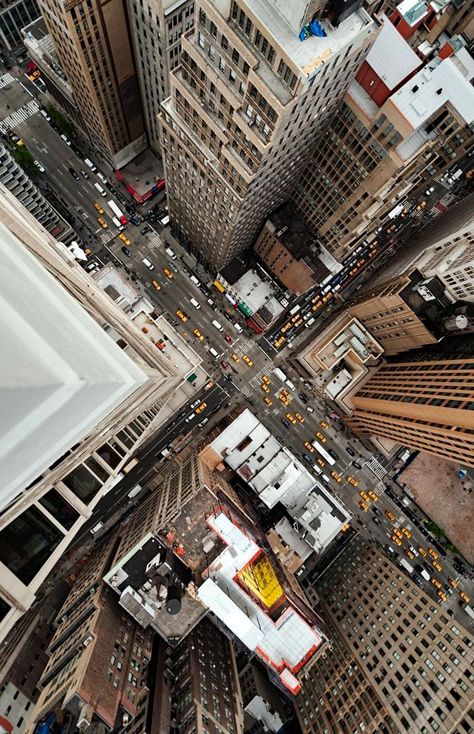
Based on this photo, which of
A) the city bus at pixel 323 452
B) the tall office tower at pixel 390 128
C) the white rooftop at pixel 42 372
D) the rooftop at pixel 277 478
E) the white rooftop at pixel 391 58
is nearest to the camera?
the white rooftop at pixel 42 372

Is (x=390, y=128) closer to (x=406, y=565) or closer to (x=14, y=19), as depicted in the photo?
(x=14, y=19)

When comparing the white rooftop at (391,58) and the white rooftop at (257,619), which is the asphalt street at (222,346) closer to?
the white rooftop at (257,619)

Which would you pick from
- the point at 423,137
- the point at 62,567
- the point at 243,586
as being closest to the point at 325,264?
the point at 423,137

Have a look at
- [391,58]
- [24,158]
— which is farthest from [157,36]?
[24,158]

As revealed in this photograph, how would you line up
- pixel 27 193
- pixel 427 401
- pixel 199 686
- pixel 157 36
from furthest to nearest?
pixel 27 193
pixel 427 401
pixel 199 686
pixel 157 36

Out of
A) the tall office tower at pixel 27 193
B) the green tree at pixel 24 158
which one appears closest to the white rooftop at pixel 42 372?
the tall office tower at pixel 27 193
